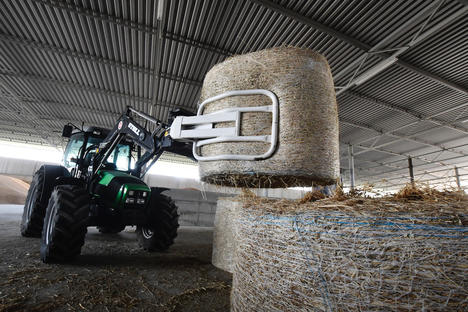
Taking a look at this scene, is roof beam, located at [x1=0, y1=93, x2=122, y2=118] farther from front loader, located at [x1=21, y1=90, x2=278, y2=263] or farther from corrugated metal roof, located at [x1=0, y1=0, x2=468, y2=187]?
front loader, located at [x1=21, y1=90, x2=278, y2=263]

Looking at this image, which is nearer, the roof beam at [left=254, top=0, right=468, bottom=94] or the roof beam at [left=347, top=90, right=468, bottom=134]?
the roof beam at [left=254, top=0, right=468, bottom=94]

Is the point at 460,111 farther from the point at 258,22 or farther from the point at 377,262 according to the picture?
the point at 377,262

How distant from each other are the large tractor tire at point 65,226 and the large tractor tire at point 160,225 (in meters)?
1.15

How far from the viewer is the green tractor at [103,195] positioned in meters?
3.20

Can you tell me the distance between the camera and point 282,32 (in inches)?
206

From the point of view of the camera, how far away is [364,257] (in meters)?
1.12

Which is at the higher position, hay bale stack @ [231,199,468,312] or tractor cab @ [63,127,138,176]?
tractor cab @ [63,127,138,176]

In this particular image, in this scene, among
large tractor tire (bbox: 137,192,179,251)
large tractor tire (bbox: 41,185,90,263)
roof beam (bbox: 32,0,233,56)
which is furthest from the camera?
roof beam (bbox: 32,0,233,56)

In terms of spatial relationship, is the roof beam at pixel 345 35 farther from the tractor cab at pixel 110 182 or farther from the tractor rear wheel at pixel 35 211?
the tractor rear wheel at pixel 35 211

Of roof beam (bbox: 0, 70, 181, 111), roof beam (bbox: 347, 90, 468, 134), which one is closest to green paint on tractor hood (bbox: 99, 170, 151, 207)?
roof beam (bbox: 0, 70, 181, 111)

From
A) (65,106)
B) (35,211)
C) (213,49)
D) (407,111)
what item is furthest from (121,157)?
(407,111)

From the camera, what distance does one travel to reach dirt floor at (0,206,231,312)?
6.74 ft

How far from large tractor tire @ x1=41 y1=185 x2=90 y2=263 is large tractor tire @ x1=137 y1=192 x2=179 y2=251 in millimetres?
1155

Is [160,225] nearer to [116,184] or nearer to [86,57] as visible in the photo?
[116,184]
